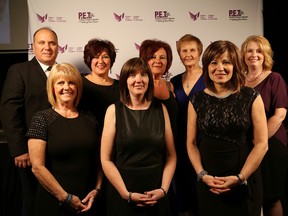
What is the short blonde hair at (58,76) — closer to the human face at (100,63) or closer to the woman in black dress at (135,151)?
the woman in black dress at (135,151)

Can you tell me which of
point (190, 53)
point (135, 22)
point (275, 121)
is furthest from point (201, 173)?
point (135, 22)

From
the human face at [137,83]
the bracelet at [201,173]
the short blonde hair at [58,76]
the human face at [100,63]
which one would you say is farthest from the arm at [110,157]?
the human face at [100,63]

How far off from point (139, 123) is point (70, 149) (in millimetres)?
436

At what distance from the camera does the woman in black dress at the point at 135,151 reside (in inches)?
81.1

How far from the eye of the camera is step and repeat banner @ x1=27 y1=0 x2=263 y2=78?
365 centimetres

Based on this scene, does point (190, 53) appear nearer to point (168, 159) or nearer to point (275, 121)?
point (275, 121)

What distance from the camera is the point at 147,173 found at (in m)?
2.08

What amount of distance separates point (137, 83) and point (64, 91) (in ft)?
1.47

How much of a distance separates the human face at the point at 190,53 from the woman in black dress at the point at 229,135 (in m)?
0.87

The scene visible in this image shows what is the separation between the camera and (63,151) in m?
2.04

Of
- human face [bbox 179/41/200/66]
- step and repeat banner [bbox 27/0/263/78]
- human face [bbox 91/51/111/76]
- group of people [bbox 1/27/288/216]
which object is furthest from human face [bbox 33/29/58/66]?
human face [bbox 179/41/200/66]

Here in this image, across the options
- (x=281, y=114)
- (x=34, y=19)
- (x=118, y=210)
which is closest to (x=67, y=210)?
(x=118, y=210)

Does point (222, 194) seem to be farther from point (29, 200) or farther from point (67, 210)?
point (29, 200)

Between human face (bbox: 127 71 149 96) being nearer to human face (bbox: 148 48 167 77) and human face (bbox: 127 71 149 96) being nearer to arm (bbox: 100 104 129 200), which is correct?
arm (bbox: 100 104 129 200)
